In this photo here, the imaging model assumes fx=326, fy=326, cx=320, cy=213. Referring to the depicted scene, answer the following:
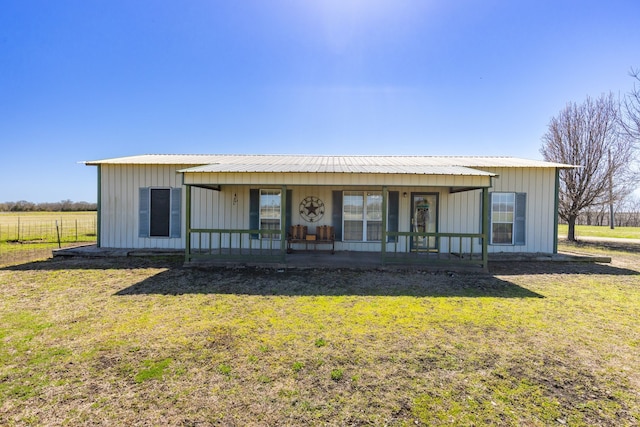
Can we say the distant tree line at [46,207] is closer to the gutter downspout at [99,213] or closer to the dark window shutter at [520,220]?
the gutter downspout at [99,213]

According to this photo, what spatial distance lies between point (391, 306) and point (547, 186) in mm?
7862

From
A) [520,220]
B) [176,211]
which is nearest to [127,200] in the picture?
[176,211]

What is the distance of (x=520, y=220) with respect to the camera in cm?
1001

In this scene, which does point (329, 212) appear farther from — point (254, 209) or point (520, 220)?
point (520, 220)

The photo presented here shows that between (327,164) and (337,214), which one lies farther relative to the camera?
(337,214)

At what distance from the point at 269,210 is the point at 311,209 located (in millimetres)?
1301

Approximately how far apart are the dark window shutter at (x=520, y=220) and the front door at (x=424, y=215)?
244cm

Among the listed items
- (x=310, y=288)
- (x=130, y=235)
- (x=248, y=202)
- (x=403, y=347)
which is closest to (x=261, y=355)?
(x=403, y=347)

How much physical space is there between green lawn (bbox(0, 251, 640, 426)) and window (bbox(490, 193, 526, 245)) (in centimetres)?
360

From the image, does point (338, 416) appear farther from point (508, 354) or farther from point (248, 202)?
point (248, 202)

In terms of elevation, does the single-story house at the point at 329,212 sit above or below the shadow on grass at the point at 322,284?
above

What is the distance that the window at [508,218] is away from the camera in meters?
9.98

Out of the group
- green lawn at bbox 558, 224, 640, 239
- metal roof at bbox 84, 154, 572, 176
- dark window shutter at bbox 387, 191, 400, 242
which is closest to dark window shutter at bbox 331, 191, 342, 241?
metal roof at bbox 84, 154, 572, 176

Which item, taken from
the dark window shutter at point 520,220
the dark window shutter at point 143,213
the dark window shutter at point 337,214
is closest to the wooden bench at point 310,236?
the dark window shutter at point 337,214
